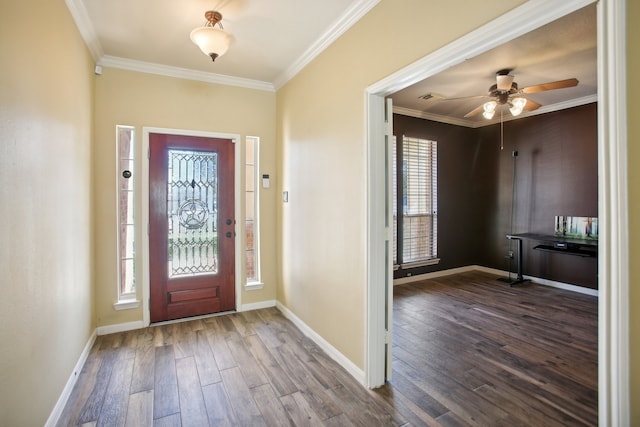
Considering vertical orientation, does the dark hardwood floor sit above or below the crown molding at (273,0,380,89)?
below

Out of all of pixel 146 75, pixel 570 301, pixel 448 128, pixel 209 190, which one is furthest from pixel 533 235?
pixel 146 75

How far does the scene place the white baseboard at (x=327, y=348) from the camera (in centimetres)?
246

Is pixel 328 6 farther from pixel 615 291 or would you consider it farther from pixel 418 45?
pixel 615 291

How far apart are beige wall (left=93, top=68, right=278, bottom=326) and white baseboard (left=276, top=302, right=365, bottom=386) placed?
2.06ft

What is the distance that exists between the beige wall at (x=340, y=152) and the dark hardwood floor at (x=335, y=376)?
0.37 m

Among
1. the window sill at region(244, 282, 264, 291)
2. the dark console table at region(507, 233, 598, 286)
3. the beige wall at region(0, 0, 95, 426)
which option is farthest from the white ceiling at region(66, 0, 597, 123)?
the window sill at region(244, 282, 264, 291)

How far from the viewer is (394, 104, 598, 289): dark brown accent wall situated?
4.69 metres

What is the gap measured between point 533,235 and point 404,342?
337cm

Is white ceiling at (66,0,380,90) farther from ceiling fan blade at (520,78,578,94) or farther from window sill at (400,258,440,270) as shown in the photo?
window sill at (400,258,440,270)

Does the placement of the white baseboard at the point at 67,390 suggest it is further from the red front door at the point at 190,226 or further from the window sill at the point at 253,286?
the window sill at the point at 253,286

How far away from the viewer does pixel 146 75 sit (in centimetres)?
347

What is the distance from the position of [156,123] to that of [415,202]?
399 cm

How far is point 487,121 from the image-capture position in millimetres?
5766

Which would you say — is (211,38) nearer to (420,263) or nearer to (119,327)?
(119,327)
